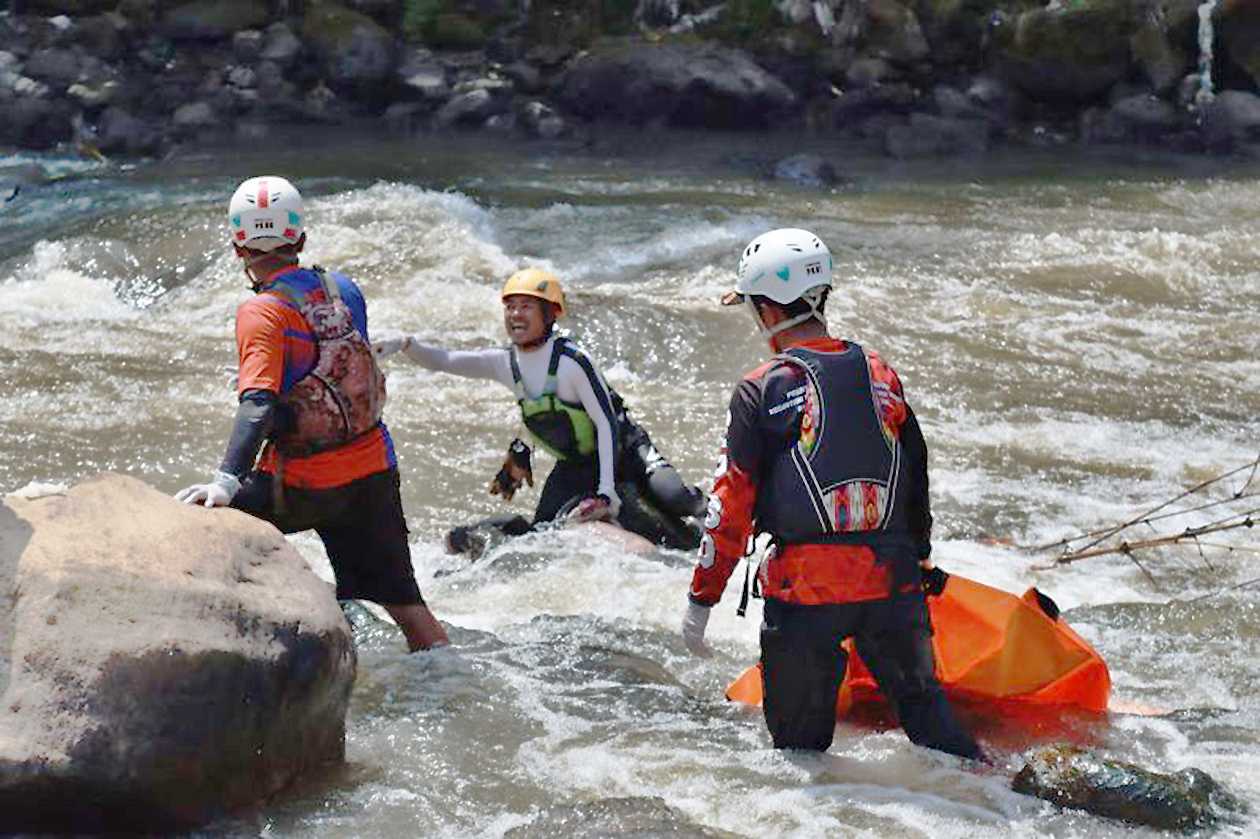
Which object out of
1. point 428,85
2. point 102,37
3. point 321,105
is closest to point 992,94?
point 428,85

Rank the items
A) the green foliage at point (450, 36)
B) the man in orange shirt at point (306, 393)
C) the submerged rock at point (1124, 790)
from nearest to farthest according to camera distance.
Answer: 1. the submerged rock at point (1124, 790)
2. the man in orange shirt at point (306, 393)
3. the green foliage at point (450, 36)

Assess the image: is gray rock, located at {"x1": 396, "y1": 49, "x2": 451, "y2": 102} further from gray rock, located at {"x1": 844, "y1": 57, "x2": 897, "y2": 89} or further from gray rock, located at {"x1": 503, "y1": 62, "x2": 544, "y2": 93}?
gray rock, located at {"x1": 844, "y1": 57, "x2": 897, "y2": 89}

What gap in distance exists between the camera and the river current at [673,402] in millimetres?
4699

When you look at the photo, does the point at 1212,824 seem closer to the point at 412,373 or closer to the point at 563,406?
the point at 563,406

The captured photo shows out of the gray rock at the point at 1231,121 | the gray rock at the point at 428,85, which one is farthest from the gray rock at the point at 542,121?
the gray rock at the point at 1231,121

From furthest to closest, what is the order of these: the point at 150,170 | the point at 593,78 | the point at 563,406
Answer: the point at 593,78 → the point at 150,170 → the point at 563,406

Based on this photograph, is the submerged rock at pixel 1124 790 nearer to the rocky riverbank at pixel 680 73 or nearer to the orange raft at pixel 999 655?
the orange raft at pixel 999 655

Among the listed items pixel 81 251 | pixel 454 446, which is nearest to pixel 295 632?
pixel 454 446

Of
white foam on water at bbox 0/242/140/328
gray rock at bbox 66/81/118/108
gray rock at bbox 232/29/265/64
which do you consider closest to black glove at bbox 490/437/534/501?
white foam on water at bbox 0/242/140/328

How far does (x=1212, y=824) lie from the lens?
4418 mm

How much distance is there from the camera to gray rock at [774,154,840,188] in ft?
54.7

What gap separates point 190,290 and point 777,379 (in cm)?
905

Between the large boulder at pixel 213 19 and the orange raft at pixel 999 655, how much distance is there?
18398mm

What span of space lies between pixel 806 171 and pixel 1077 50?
4.81 metres
